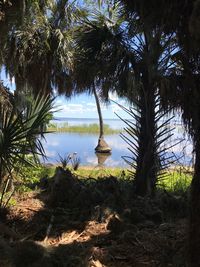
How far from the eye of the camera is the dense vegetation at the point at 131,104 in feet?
15.1

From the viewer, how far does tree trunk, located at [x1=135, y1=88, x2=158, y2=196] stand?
9.25m

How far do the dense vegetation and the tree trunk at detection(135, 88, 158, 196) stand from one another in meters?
0.02

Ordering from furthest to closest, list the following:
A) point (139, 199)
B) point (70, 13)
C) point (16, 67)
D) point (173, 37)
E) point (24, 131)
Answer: point (16, 67) < point (70, 13) < point (139, 199) < point (24, 131) < point (173, 37)

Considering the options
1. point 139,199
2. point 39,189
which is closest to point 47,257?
point 139,199

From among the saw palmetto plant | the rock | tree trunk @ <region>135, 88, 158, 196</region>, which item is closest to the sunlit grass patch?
tree trunk @ <region>135, 88, 158, 196</region>

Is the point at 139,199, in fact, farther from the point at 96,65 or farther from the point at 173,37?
the point at 173,37

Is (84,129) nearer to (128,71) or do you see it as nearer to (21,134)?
(128,71)

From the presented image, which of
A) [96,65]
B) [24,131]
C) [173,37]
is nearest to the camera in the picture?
[173,37]

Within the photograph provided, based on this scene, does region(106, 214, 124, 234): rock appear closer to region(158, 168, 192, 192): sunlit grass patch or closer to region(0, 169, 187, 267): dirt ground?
region(0, 169, 187, 267): dirt ground

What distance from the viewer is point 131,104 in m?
9.74

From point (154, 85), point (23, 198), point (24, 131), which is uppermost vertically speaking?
point (154, 85)

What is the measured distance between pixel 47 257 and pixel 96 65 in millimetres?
5921

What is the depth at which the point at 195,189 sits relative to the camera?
4.09 metres

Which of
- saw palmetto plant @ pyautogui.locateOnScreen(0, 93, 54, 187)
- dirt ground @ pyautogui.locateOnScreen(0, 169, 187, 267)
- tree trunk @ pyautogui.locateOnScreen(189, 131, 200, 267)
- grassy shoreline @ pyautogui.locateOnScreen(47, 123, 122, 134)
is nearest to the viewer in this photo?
tree trunk @ pyautogui.locateOnScreen(189, 131, 200, 267)
